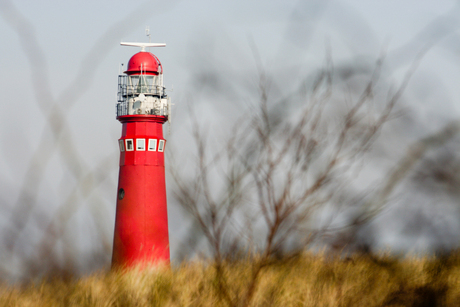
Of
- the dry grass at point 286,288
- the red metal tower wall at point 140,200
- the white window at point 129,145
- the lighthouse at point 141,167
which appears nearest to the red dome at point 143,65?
the lighthouse at point 141,167

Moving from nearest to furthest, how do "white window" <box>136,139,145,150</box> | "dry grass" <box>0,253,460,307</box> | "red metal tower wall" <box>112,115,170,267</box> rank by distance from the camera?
1. "dry grass" <box>0,253,460,307</box>
2. "red metal tower wall" <box>112,115,170,267</box>
3. "white window" <box>136,139,145,150</box>

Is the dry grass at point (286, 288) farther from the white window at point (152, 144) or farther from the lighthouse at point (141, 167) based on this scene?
the white window at point (152, 144)

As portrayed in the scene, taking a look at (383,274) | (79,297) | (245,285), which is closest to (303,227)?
(245,285)

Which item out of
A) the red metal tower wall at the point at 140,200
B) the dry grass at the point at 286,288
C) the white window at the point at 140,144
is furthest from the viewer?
the white window at the point at 140,144

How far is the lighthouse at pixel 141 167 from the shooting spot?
542 inches

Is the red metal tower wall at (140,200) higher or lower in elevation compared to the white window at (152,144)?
lower

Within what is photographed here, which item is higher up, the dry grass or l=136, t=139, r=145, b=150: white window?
l=136, t=139, r=145, b=150: white window

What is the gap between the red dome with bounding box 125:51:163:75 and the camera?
14594 mm

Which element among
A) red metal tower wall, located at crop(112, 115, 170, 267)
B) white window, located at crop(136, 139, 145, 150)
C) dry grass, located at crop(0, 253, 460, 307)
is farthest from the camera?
white window, located at crop(136, 139, 145, 150)

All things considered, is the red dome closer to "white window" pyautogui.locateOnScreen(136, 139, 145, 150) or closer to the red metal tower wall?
the red metal tower wall

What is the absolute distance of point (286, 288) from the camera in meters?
6.40

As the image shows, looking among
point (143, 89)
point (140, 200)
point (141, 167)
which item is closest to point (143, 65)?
point (143, 89)

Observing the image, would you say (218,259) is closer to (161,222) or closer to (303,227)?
(303,227)

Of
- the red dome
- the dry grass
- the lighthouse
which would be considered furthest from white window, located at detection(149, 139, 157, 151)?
the dry grass
